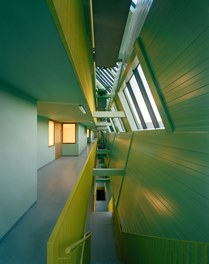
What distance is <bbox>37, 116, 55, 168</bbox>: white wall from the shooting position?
8602 mm

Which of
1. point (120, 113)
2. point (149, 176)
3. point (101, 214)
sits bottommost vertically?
point (101, 214)

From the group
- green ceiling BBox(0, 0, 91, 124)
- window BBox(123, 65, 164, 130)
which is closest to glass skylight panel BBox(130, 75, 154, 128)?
window BBox(123, 65, 164, 130)

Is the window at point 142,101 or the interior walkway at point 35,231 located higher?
the window at point 142,101

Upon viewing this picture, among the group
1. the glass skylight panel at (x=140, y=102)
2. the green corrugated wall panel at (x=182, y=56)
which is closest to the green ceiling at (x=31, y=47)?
the green corrugated wall panel at (x=182, y=56)

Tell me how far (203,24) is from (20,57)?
1966 mm

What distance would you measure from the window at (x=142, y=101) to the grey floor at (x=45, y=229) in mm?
3619

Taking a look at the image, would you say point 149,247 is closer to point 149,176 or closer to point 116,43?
point 149,176

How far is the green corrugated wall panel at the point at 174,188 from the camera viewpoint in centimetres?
181

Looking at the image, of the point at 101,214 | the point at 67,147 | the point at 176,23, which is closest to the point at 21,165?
the point at 176,23

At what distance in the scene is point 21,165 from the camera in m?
3.96

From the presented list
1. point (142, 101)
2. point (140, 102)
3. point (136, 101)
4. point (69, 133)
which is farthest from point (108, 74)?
point (69, 133)

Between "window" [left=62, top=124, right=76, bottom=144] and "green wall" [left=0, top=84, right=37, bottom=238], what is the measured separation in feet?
29.3

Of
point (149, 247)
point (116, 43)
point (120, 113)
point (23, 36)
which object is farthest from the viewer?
point (120, 113)

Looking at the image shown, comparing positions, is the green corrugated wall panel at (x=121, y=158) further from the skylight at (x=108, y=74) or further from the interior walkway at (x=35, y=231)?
the skylight at (x=108, y=74)
